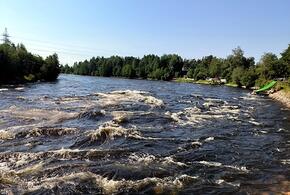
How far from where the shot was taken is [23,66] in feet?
379

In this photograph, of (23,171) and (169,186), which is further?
(23,171)

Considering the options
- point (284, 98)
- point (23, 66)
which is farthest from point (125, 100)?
point (23, 66)

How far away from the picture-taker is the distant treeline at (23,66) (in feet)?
332

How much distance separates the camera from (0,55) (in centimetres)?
9931

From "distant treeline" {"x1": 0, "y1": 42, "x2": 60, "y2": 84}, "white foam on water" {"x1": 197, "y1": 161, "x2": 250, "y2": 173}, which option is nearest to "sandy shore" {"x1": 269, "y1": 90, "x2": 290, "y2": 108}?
"white foam on water" {"x1": 197, "y1": 161, "x2": 250, "y2": 173}

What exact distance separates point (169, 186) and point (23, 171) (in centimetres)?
741

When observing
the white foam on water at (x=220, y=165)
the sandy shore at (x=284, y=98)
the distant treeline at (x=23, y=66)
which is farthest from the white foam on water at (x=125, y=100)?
the distant treeline at (x=23, y=66)

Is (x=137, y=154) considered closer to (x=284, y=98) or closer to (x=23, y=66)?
(x=284, y=98)

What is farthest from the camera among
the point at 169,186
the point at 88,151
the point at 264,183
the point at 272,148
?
the point at 272,148

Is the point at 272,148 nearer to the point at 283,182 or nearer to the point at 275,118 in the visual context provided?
the point at 283,182

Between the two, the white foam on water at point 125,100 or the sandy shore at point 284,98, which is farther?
the sandy shore at point 284,98

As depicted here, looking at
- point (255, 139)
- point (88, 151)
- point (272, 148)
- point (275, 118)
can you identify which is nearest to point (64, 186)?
point (88, 151)

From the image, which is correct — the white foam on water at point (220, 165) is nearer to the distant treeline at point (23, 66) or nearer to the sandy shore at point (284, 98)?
the sandy shore at point (284, 98)

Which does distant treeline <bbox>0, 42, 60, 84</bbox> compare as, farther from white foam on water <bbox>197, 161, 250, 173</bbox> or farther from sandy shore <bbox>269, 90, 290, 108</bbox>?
white foam on water <bbox>197, 161, 250, 173</bbox>
